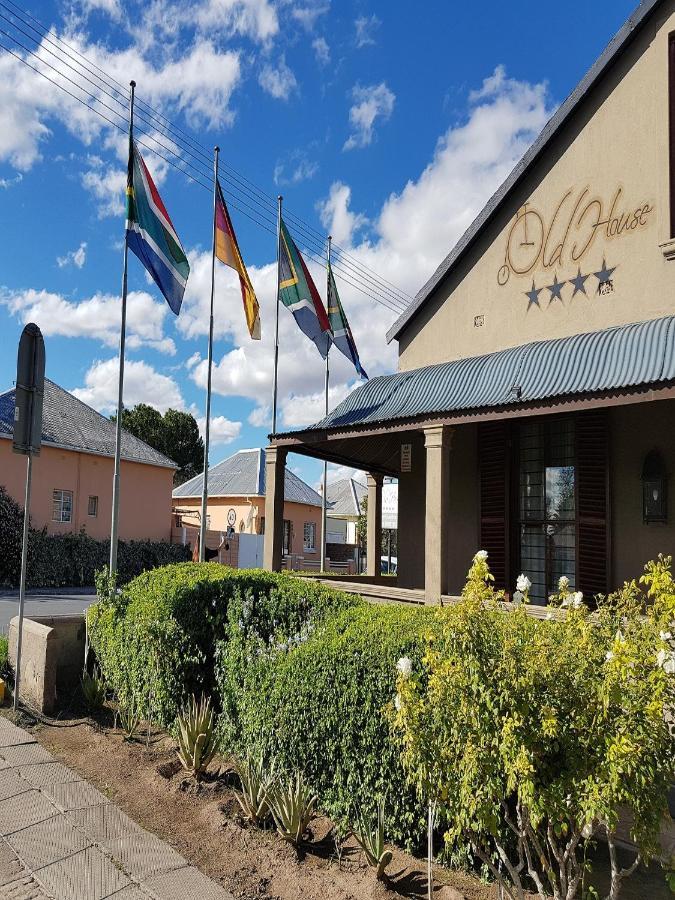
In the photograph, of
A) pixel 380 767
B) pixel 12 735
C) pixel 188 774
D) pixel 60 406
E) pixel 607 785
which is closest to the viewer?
pixel 607 785

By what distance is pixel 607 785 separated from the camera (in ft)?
9.17

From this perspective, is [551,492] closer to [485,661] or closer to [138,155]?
[485,661]

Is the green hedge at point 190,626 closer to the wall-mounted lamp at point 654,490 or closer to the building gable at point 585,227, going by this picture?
the wall-mounted lamp at point 654,490

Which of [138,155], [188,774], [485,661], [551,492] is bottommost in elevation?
[188,774]

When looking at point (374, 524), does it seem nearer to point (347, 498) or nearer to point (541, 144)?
point (541, 144)

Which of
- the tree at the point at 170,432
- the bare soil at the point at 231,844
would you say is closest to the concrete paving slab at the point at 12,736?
the bare soil at the point at 231,844

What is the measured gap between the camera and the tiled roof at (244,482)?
34.8 meters

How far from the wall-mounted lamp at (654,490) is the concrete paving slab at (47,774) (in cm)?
699

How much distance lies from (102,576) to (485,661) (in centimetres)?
562

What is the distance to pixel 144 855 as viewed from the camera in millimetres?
3871

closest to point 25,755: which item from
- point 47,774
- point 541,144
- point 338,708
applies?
point 47,774

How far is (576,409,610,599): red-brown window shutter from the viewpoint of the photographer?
9.05 m

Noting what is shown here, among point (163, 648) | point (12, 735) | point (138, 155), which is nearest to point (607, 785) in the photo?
point (163, 648)

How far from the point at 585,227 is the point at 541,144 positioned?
1495mm
